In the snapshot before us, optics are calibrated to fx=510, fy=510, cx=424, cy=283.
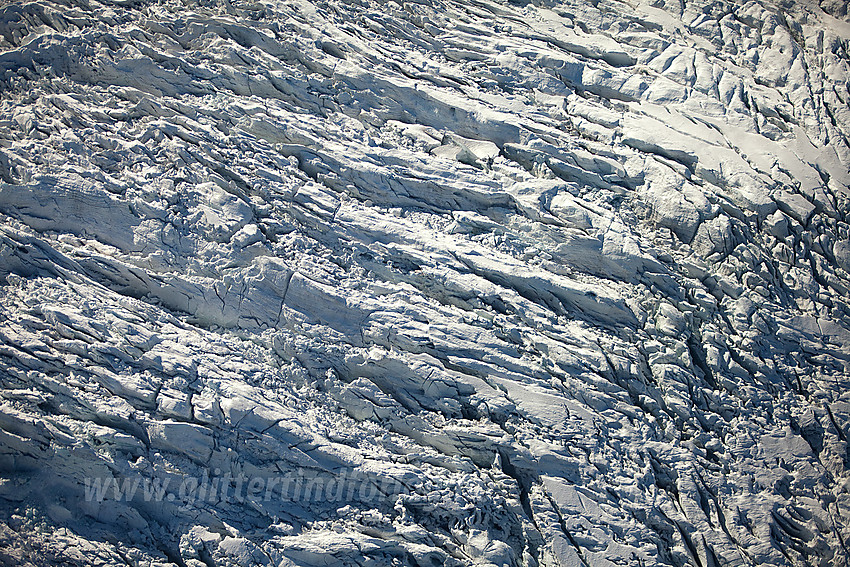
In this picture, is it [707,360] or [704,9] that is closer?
[707,360]

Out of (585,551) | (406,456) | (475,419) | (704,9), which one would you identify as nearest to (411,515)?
(406,456)

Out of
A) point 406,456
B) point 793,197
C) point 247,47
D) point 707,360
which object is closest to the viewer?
point 406,456

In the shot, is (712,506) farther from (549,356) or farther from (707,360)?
(549,356)

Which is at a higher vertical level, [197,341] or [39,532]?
[197,341]

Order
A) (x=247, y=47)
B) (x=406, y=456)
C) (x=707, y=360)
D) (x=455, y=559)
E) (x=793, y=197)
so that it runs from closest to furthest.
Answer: (x=455, y=559)
(x=406, y=456)
(x=707, y=360)
(x=793, y=197)
(x=247, y=47)

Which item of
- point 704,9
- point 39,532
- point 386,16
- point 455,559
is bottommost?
point 39,532

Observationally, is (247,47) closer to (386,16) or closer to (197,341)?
(386,16)
